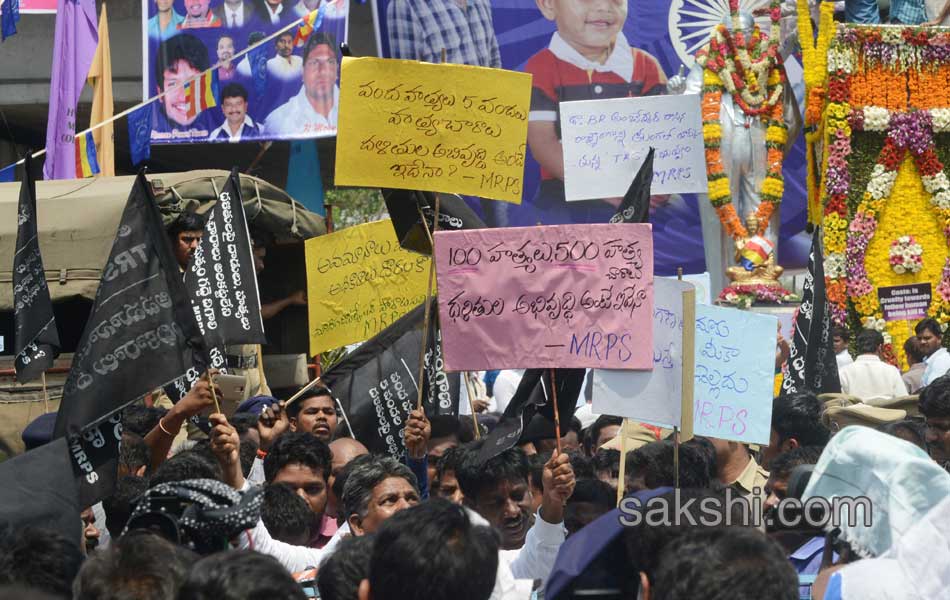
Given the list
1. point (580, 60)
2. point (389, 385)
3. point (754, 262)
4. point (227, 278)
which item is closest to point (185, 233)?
point (227, 278)

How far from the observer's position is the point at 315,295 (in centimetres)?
762

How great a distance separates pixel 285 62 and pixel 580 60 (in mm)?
4230

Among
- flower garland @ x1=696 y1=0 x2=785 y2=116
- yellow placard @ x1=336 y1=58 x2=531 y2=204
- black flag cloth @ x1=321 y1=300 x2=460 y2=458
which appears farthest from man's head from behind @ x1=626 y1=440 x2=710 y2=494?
flower garland @ x1=696 y1=0 x2=785 y2=116

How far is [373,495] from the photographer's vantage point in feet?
15.1

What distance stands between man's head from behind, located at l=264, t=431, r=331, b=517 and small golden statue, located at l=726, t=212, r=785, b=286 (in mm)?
8006

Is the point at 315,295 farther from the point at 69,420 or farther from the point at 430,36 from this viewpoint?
the point at 430,36

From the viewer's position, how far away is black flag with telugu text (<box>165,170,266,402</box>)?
666 cm

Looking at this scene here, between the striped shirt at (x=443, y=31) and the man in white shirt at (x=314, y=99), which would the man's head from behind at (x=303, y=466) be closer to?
the man in white shirt at (x=314, y=99)

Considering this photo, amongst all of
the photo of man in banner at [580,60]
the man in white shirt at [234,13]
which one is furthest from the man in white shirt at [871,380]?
the man in white shirt at [234,13]

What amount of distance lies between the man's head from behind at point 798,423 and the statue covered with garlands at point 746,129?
688cm

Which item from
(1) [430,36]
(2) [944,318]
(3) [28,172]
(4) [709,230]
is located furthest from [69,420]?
(1) [430,36]

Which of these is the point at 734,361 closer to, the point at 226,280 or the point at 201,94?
the point at 226,280

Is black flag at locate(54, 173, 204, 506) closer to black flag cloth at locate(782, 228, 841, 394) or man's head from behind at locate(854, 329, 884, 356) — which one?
black flag cloth at locate(782, 228, 841, 394)

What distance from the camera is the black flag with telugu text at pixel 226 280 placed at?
666 cm
